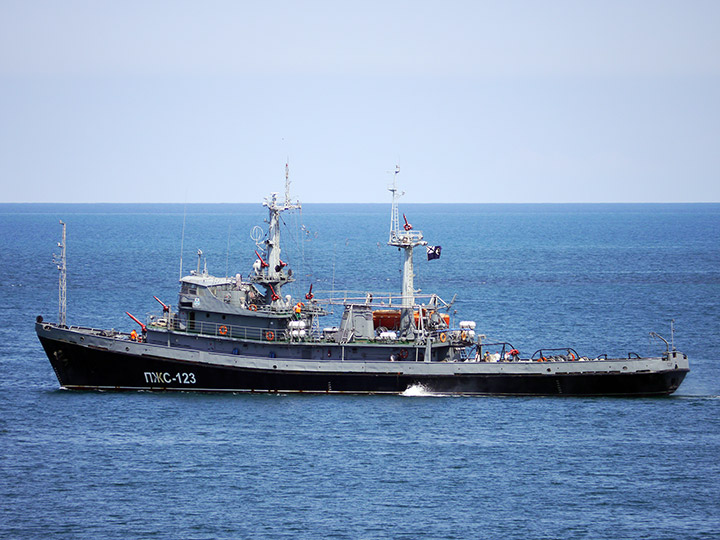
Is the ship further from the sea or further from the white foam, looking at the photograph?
the sea

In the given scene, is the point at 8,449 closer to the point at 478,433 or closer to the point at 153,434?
the point at 153,434

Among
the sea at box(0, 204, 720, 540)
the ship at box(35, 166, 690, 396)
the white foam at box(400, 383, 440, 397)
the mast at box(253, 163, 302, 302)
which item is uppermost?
the mast at box(253, 163, 302, 302)

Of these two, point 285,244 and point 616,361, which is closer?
point 616,361

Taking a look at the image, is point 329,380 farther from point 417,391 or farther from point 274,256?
point 274,256

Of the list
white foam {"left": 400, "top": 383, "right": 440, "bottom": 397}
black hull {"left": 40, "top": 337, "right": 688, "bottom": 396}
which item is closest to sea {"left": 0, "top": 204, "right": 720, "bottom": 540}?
A: white foam {"left": 400, "top": 383, "right": 440, "bottom": 397}

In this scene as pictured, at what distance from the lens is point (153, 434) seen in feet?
169

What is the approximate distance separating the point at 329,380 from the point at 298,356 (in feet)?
7.58

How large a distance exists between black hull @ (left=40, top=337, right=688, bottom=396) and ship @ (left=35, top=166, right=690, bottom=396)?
56 mm

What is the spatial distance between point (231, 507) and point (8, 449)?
43.7 feet

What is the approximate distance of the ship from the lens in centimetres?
5844

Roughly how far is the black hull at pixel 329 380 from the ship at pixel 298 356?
2.2 inches

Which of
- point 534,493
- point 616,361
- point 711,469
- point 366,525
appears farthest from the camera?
point 616,361

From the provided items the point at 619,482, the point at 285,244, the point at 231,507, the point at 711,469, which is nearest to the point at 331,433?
the point at 231,507

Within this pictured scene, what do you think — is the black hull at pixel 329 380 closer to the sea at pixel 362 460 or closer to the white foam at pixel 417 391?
the white foam at pixel 417 391
